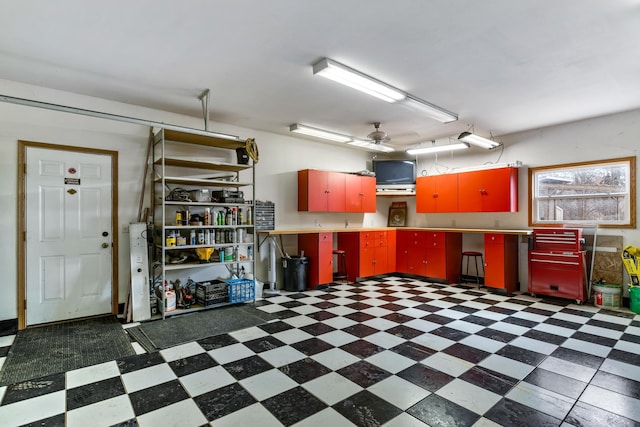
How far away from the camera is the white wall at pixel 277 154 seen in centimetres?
403

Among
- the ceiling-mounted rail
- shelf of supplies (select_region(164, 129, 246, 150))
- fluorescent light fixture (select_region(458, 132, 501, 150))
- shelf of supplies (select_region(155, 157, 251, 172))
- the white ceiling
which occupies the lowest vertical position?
shelf of supplies (select_region(155, 157, 251, 172))

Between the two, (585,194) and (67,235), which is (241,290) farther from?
(585,194)

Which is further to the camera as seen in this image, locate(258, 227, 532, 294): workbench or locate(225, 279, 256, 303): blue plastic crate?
locate(258, 227, 532, 294): workbench

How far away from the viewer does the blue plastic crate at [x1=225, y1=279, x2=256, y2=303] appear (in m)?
5.02

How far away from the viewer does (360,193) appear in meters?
7.37

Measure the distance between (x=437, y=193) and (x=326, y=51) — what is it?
4839 mm

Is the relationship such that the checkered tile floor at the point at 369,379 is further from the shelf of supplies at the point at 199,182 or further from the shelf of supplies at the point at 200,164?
the shelf of supplies at the point at 200,164

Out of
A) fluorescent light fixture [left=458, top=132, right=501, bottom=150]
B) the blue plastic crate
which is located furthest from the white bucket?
the blue plastic crate

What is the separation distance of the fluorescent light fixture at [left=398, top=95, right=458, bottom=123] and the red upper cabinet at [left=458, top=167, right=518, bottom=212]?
175 cm

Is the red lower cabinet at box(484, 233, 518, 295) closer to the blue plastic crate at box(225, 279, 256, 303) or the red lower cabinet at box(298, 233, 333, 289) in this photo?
the red lower cabinet at box(298, 233, 333, 289)

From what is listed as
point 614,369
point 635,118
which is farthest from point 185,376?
point 635,118

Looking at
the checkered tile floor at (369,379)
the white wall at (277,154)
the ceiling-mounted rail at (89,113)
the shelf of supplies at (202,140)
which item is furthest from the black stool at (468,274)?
the ceiling-mounted rail at (89,113)

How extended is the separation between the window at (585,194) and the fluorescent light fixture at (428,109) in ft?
7.66

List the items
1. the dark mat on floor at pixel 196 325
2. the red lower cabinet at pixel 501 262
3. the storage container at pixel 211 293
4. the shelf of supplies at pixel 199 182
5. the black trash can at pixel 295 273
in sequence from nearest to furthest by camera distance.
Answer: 1. the dark mat on floor at pixel 196 325
2. the shelf of supplies at pixel 199 182
3. the storage container at pixel 211 293
4. the red lower cabinet at pixel 501 262
5. the black trash can at pixel 295 273
